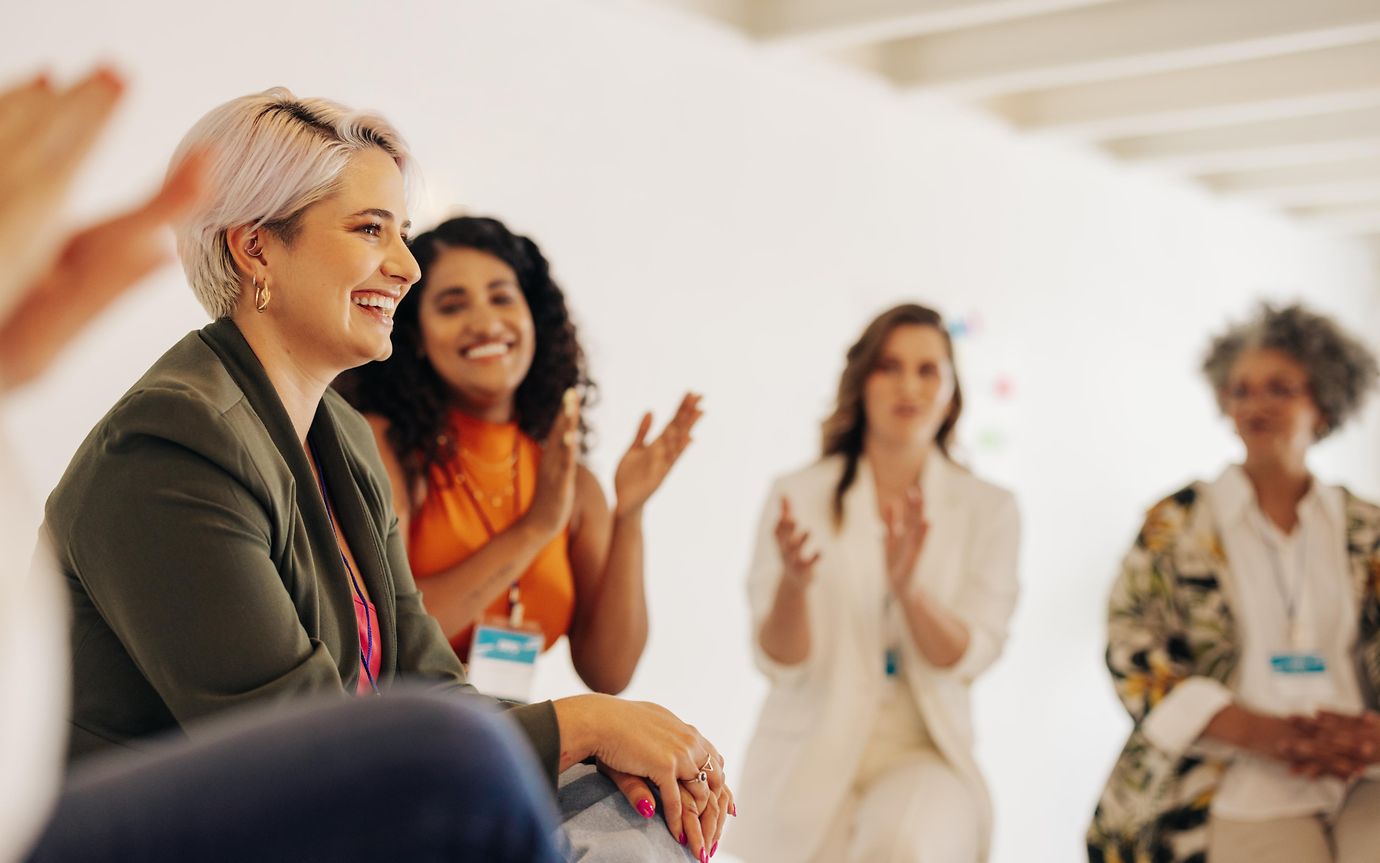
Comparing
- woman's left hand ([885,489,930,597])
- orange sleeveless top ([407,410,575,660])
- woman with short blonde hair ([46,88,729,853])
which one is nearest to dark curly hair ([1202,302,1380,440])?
woman's left hand ([885,489,930,597])

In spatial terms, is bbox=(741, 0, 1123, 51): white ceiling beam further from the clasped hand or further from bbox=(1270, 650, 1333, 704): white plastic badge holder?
the clasped hand

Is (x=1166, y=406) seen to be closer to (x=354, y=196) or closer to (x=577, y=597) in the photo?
(x=577, y=597)

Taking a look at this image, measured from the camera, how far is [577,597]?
2.88 m

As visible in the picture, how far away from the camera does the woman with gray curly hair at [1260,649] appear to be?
9.81 ft

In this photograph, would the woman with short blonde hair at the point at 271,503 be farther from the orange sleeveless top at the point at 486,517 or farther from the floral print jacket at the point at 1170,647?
the floral print jacket at the point at 1170,647

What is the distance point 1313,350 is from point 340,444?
9.05 feet

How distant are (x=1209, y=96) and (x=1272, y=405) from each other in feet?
7.32

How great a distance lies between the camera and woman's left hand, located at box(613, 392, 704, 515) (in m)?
2.73

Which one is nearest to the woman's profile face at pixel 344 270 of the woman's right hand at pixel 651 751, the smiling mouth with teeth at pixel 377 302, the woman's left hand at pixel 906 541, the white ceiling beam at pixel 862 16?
the smiling mouth with teeth at pixel 377 302

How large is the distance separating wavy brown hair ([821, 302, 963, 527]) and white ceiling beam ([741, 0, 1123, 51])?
1245 millimetres

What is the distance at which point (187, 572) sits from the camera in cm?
130

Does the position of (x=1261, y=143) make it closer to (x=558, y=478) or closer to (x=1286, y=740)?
(x=1286, y=740)

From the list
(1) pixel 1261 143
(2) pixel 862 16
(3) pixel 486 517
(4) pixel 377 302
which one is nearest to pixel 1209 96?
(1) pixel 1261 143

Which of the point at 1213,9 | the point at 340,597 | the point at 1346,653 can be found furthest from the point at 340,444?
the point at 1213,9
